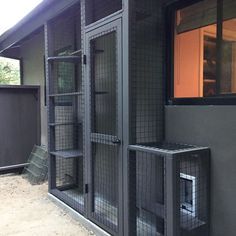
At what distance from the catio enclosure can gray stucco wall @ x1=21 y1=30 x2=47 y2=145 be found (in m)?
1.96

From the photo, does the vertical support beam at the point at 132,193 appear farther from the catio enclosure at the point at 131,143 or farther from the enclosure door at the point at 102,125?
the enclosure door at the point at 102,125

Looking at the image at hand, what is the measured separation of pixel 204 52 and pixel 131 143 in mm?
978

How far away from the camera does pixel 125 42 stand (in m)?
2.58

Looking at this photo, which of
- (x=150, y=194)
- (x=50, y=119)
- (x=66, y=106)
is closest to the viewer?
(x=150, y=194)

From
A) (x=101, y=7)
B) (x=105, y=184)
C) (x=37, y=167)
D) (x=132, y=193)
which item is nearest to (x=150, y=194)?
(x=132, y=193)

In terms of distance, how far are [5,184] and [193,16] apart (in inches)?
152

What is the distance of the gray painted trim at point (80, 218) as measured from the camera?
307 cm

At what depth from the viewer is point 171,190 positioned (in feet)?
7.11

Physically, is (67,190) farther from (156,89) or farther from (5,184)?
(156,89)

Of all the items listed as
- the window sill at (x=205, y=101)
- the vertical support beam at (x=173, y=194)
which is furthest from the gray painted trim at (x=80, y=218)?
the window sill at (x=205, y=101)

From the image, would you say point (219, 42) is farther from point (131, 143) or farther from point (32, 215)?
point (32, 215)

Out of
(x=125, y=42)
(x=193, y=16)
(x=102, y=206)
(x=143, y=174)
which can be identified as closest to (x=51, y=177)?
(x=102, y=206)

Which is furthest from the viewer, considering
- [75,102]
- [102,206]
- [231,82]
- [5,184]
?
[5,184]

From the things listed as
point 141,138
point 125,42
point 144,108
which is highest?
point 125,42
